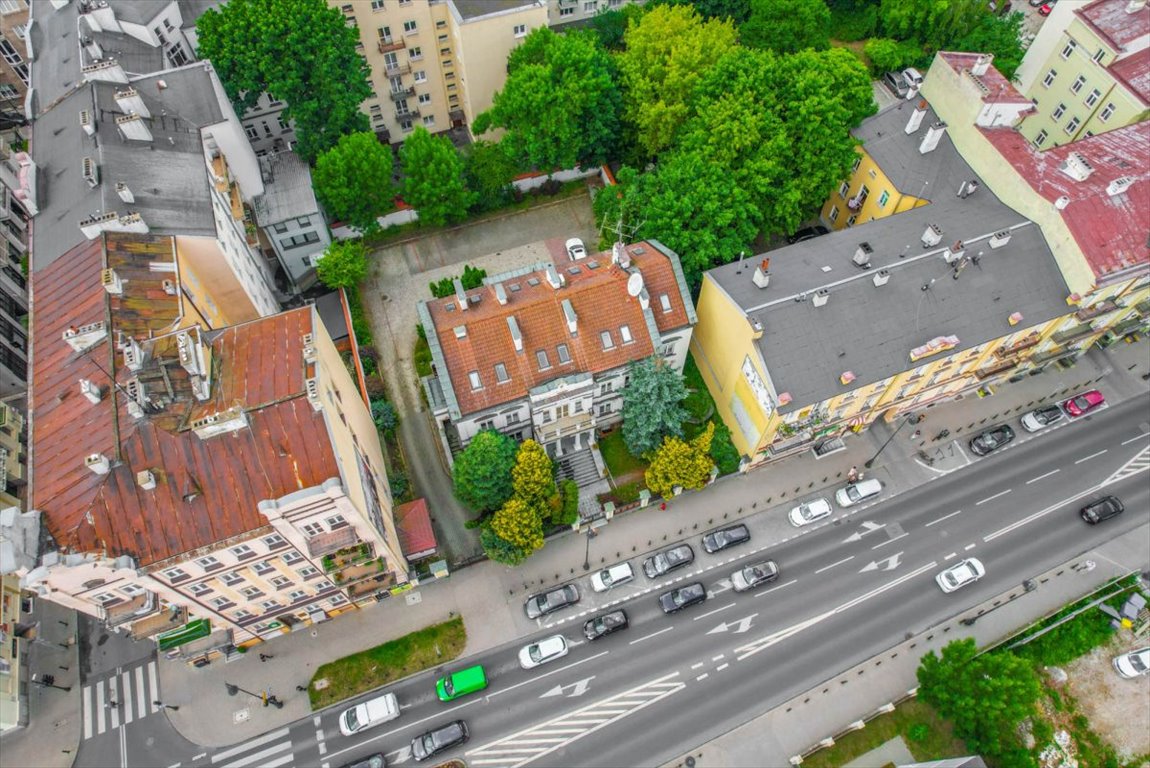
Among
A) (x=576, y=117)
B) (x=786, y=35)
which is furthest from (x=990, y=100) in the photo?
(x=576, y=117)

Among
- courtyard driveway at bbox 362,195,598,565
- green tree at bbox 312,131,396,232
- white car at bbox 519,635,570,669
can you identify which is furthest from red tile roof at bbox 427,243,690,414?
white car at bbox 519,635,570,669

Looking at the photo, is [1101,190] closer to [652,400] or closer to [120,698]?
[652,400]

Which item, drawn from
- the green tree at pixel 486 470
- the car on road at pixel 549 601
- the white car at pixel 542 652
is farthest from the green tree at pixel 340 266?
the white car at pixel 542 652

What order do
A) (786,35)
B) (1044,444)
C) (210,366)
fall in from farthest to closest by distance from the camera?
(786,35)
(1044,444)
(210,366)

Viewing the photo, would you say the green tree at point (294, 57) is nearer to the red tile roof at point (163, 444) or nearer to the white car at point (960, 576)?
the red tile roof at point (163, 444)

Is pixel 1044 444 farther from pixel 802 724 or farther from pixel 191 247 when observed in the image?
pixel 191 247

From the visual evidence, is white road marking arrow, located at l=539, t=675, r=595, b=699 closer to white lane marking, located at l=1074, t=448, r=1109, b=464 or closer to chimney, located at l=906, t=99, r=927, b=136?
white lane marking, located at l=1074, t=448, r=1109, b=464
